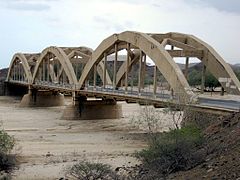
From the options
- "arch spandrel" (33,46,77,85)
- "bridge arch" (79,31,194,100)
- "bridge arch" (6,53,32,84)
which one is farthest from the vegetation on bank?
"bridge arch" (6,53,32,84)

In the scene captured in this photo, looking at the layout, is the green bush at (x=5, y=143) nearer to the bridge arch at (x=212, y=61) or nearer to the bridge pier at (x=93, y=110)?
the bridge arch at (x=212, y=61)

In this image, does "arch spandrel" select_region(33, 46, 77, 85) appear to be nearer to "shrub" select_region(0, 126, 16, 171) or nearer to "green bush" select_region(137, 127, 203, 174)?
"shrub" select_region(0, 126, 16, 171)

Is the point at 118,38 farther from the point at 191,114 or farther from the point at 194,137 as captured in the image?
the point at 194,137

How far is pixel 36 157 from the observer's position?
30.1 metres

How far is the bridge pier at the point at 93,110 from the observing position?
59562 millimetres

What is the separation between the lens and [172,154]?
65.7 ft

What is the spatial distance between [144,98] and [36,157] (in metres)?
15.2

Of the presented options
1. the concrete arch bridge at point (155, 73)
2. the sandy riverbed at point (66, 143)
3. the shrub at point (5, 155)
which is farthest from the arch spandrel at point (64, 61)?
the shrub at point (5, 155)

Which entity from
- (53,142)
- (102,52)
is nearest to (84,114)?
(102,52)

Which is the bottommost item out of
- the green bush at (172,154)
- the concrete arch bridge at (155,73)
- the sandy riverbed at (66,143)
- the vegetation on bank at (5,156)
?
the sandy riverbed at (66,143)

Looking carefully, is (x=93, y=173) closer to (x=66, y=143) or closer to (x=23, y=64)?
(x=66, y=143)

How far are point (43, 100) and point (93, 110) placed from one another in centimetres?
2818

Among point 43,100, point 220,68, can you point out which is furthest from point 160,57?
point 43,100

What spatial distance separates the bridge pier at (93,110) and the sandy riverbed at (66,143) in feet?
4.33
